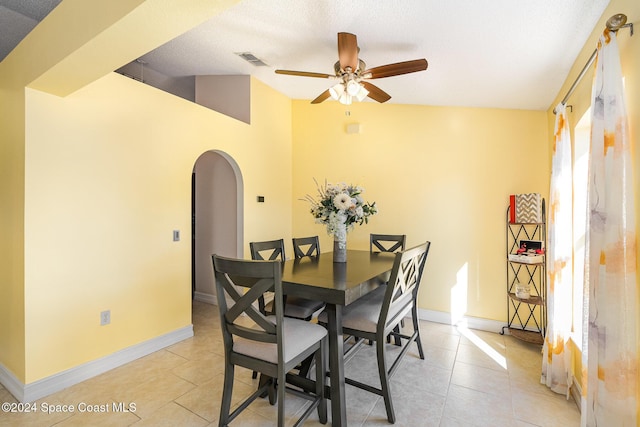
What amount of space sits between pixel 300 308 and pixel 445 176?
7.79 ft

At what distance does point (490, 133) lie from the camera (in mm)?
3348

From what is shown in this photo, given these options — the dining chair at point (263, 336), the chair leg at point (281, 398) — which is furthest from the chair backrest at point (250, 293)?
the chair leg at point (281, 398)

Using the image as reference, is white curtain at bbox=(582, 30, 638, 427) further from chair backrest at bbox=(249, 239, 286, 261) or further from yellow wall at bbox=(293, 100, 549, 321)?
chair backrest at bbox=(249, 239, 286, 261)

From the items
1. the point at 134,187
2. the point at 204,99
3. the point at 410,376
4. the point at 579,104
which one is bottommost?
the point at 410,376

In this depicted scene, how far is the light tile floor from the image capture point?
1889 millimetres

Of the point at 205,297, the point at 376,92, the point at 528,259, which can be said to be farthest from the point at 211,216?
the point at 528,259

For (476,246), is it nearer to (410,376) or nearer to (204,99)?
(410,376)

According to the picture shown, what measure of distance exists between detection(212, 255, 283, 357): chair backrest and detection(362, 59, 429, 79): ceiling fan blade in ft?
5.37

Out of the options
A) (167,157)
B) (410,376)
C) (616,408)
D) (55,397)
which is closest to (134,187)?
(167,157)

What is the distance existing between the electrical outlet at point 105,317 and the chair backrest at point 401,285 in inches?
85.4

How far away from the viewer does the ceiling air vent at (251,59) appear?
3.09 metres

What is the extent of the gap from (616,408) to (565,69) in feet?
7.30

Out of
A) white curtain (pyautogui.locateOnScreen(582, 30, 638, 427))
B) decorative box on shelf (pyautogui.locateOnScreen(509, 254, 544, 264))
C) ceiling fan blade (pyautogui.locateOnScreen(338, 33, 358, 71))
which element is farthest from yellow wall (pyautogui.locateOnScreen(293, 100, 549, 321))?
white curtain (pyautogui.locateOnScreen(582, 30, 638, 427))

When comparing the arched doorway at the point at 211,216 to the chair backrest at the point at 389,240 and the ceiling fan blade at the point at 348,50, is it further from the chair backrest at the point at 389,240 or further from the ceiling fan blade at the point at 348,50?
the ceiling fan blade at the point at 348,50
